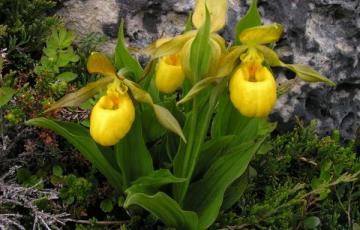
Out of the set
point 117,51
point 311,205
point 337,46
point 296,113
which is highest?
point 117,51

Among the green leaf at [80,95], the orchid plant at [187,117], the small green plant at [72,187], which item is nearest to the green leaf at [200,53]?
the orchid plant at [187,117]

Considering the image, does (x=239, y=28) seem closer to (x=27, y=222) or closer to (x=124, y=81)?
(x=124, y=81)

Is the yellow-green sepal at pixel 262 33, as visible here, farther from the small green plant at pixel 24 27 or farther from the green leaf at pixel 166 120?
the small green plant at pixel 24 27

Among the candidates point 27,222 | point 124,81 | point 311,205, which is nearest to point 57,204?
point 27,222

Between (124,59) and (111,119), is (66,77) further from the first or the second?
(111,119)

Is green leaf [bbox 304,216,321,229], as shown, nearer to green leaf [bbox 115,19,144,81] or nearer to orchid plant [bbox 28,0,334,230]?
orchid plant [bbox 28,0,334,230]

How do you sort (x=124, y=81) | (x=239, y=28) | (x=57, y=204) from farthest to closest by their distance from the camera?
1. (x=57, y=204)
2. (x=239, y=28)
3. (x=124, y=81)

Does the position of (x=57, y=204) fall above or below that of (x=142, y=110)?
below

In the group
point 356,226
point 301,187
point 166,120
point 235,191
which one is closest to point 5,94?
point 166,120
